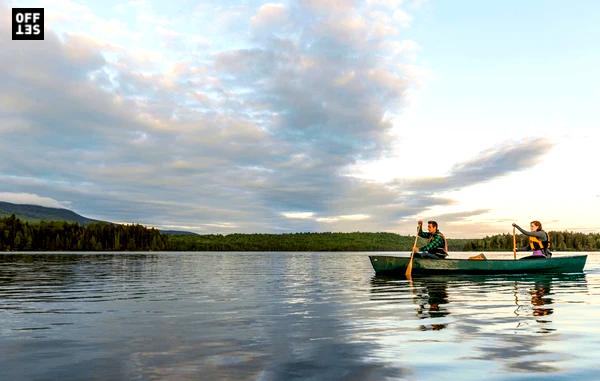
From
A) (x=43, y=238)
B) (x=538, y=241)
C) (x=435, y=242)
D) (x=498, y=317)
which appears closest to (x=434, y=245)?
(x=435, y=242)

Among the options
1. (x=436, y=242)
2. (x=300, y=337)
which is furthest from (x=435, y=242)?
(x=300, y=337)

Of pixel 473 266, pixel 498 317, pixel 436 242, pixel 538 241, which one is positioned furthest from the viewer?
pixel 538 241

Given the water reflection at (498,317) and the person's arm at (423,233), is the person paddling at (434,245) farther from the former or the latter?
the water reflection at (498,317)

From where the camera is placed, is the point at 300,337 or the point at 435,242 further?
the point at 435,242

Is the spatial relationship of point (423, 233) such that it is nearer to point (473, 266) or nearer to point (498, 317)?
point (473, 266)

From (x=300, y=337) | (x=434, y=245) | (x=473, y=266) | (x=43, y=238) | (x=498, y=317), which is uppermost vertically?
(x=43, y=238)

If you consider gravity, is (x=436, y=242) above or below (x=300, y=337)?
above

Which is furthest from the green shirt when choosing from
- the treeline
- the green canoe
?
the treeline

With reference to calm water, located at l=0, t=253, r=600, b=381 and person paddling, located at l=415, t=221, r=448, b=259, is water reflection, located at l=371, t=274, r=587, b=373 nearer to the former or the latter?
calm water, located at l=0, t=253, r=600, b=381

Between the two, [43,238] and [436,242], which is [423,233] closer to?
[436,242]

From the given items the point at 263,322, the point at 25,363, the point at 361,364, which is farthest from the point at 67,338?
the point at 361,364

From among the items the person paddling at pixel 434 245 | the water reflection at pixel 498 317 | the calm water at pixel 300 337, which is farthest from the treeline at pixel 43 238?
the water reflection at pixel 498 317

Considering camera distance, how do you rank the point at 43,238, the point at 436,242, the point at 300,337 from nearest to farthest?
the point at 300,337
the point at 436,242
the point at 43,238

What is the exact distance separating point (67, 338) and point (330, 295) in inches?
596
